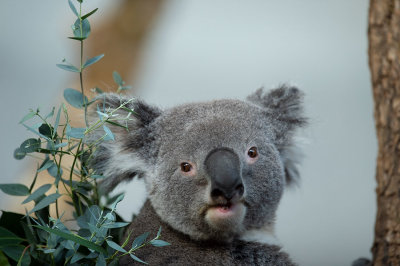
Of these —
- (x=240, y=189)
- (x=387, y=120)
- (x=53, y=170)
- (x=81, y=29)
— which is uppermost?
(x=387, y=120)

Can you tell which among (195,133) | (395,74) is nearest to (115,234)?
(195,133)

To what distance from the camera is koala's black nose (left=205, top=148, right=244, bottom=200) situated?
152 cm

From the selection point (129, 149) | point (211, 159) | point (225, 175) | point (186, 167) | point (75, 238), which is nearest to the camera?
point (75, 238)

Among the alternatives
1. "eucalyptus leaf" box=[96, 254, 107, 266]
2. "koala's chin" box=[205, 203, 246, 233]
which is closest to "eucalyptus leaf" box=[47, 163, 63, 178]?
"eucalyptus leaf" box=[96, 254, 107, 266]

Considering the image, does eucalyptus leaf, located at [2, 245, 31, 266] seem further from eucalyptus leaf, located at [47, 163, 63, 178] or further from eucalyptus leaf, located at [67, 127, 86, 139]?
eucalyptus leaf, located at [67, 127, 86, 139]

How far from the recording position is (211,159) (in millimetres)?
1621

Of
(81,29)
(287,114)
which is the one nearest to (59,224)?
(81,29)

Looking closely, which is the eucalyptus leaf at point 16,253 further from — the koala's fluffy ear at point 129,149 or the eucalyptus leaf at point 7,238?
the koala's fluffy ear at point 129,149

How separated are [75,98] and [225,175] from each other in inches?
27.1

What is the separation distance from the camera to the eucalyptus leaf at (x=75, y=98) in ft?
5.78

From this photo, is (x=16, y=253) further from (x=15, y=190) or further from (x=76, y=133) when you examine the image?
(x=76, y=133)

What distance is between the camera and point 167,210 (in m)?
1.81

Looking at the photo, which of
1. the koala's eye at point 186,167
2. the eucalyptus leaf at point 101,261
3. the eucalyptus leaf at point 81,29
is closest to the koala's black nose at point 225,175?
the koala's eye at point 186,167

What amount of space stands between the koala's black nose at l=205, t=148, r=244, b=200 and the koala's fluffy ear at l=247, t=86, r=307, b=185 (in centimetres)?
53
